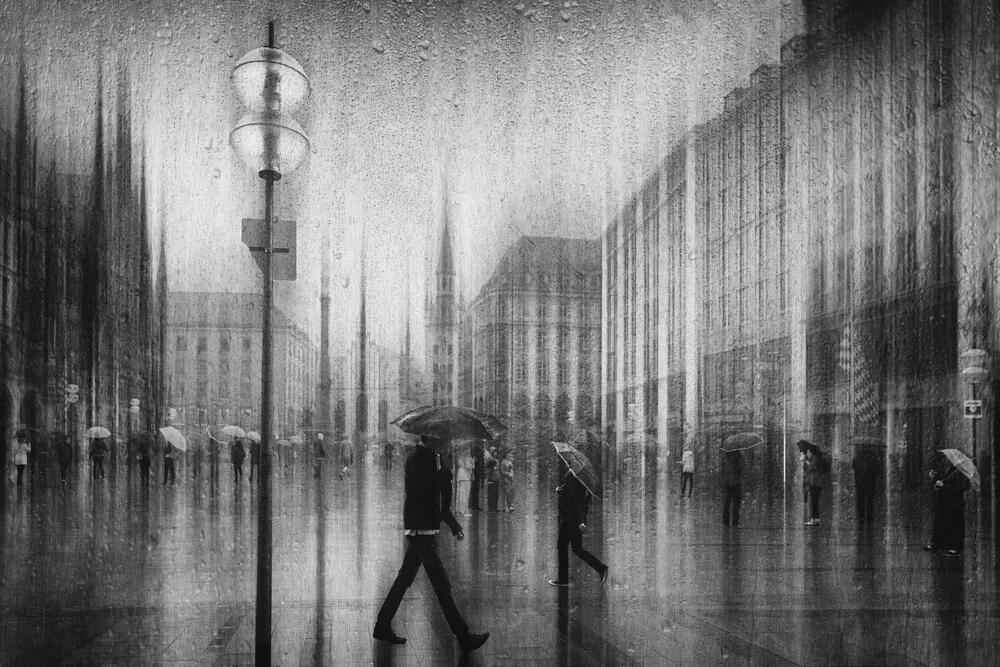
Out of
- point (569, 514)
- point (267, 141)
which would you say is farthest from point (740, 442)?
point (267, 141)

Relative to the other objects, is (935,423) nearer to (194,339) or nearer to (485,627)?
(485,627)

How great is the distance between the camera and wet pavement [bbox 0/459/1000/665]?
Result: 18.7 feet

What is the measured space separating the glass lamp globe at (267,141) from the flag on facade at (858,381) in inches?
903

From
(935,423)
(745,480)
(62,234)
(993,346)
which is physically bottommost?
(745,480)

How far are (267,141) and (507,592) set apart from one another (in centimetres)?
479

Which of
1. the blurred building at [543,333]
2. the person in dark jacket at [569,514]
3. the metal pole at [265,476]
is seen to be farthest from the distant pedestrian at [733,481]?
the blurred building at [543,333]

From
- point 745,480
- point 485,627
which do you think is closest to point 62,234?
point 745,480

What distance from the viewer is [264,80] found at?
16.8 feet

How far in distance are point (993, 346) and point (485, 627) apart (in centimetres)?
1852

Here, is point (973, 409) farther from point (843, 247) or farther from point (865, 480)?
point (843, 247)

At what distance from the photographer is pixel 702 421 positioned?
3606 centimetres

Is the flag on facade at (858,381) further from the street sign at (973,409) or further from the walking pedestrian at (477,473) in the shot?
the walking pedestrian at (477,473)

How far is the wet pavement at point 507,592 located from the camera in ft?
18.7

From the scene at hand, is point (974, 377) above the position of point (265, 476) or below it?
above
